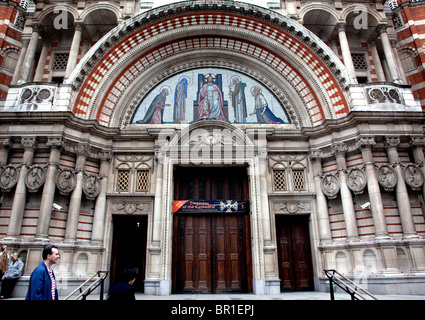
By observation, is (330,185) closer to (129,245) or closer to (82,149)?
(129,245)

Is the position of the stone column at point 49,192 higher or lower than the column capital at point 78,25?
lower

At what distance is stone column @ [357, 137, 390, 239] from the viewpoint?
33.3 ft

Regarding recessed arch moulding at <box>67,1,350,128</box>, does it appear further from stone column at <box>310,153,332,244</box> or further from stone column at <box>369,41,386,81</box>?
stone column at <box>369,41,386,81</box>

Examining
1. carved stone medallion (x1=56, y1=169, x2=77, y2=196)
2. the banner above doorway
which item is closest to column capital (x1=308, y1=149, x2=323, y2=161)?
the banner above doorway

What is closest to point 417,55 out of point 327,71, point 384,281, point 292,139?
point 327,71

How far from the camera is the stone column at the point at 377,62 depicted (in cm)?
1334

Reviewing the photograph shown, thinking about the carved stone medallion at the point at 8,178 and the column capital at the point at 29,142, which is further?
the column capital at the point at 29,142

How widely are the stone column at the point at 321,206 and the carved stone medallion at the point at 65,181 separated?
966cm

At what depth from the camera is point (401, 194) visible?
10.5 metres

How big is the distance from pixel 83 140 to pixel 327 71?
35.7 feet

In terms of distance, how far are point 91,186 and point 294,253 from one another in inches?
339

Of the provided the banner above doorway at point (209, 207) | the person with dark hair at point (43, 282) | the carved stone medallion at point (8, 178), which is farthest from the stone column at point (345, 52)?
the carved stone medallion at point (8, 178)

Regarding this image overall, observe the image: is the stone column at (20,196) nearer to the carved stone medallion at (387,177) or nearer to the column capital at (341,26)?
the carved stone medallion at (387,177)
